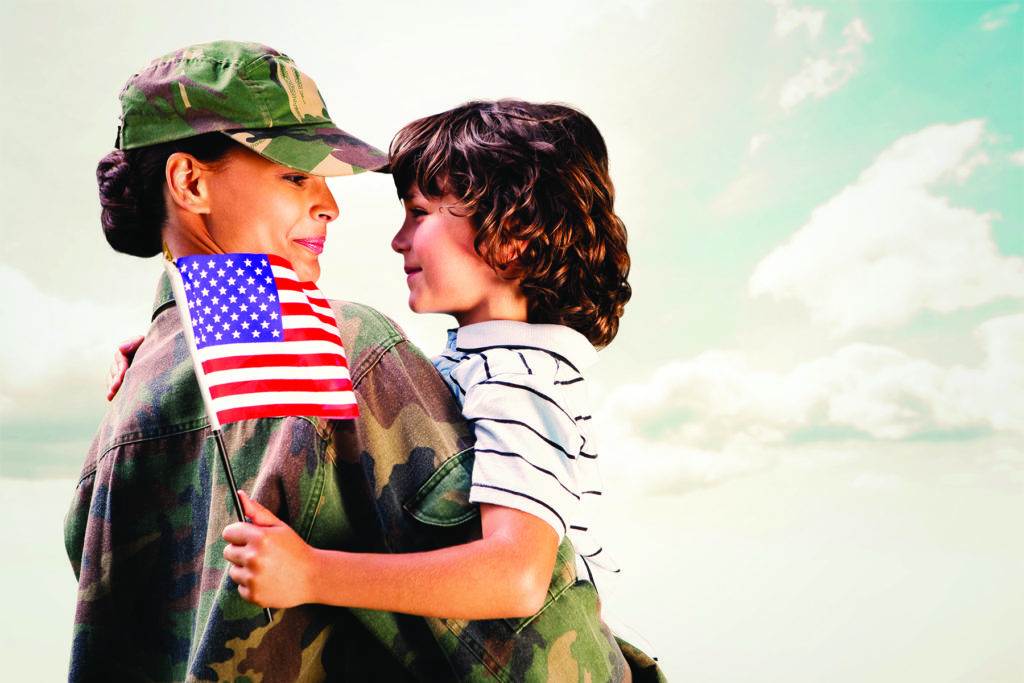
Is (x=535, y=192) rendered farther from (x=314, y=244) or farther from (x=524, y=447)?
(x=524, y=447)

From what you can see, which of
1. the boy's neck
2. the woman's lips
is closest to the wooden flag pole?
the woman's lips

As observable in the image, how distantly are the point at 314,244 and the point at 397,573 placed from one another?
34.3 inches

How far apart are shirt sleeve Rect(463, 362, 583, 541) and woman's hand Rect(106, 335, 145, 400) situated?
1.01 metres

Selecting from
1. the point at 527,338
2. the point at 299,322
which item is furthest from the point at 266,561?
the point at 527,338

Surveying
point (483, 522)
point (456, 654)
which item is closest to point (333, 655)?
point (456, 654)

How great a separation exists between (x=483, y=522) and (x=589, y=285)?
3.78ft

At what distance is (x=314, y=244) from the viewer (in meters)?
2.62

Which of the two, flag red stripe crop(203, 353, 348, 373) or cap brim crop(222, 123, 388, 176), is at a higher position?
cap brim crop(222, 123, 388, 176)

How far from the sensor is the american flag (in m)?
2.26

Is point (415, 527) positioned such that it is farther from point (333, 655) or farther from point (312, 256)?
point (312, 256)

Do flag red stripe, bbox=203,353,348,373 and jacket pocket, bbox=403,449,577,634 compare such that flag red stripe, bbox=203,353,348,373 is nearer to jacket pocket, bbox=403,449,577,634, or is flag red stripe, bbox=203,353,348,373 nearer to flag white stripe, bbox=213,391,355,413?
flag white stripe, bbox=213,391,355,413

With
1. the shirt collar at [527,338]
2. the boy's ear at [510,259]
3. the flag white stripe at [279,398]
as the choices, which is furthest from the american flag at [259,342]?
the boy's ear at [510,259]

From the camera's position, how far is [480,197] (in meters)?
3.07

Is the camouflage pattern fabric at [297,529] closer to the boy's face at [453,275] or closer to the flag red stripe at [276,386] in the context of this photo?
the flag red stripe at [276,386]
